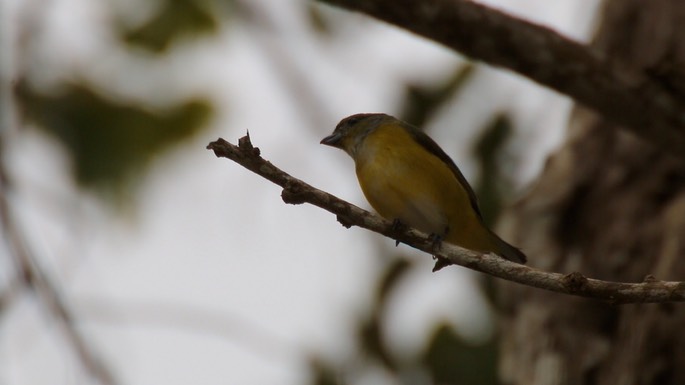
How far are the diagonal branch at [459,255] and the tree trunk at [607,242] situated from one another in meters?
2.61

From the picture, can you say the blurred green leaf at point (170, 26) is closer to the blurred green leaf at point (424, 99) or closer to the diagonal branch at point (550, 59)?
the blurred green leaf at point (424, 99)

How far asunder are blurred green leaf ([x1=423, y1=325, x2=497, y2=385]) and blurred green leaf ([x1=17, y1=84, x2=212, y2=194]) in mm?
2218

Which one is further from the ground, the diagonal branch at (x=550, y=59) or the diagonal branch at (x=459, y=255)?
the diagonal branch at (x=550, y=59)

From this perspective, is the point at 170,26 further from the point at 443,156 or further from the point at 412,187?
the point at 412,187

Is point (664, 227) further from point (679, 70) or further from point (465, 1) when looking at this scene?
point (465, 1)

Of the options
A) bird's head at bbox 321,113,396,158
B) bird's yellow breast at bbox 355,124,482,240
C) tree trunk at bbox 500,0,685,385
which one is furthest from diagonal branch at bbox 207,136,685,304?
tree trunk at bbox 500,0,685,385

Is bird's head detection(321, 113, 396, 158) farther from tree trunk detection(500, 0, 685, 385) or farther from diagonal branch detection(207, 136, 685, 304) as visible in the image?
diagonal branch detection(207, 136, 685, 304)

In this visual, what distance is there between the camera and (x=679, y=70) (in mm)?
5961

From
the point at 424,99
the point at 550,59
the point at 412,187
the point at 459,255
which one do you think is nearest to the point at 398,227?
the point at 459,255

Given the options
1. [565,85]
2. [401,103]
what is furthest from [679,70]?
[401,103]

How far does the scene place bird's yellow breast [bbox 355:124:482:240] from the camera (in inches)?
229

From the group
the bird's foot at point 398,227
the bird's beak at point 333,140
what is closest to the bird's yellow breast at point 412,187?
the bird's beak at point 333,140

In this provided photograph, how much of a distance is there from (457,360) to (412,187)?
1.09 meters

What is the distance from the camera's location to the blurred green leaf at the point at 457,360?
20.6ft
